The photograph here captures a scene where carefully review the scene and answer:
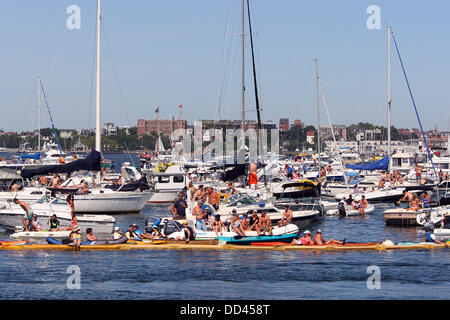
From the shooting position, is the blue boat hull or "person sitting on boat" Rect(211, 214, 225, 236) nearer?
the blue boat hull

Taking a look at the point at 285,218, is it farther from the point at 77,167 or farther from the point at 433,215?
the point at 77,167

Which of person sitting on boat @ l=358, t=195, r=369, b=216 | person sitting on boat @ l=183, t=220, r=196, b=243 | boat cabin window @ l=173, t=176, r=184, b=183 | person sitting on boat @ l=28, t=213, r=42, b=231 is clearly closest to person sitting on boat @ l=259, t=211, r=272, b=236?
person sitting on boat @ l=183, t=220, r=196, b=243

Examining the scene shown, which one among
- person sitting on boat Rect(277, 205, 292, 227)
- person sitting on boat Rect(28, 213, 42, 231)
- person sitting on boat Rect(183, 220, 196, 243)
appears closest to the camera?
person sitting on boat Rect(183, 220, 196, 243)

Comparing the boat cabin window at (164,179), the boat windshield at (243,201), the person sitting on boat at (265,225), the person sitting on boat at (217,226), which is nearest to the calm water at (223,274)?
the person sitting on boat at (217,226)

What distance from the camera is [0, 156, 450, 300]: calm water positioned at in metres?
27.3

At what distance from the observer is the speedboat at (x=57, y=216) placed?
40812mm

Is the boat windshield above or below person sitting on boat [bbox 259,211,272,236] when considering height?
above

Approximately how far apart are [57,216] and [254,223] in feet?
38.4

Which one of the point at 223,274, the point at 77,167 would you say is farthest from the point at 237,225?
the point at 77,167

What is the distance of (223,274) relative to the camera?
30.4 m

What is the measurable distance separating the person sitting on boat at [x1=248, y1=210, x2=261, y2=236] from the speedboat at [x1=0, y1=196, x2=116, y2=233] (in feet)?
26.9

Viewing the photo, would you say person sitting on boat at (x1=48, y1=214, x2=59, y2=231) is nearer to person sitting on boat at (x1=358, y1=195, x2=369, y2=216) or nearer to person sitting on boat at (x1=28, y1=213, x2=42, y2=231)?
person sitting on boat at (x1=28, y1=213, x2=42, y2=231)

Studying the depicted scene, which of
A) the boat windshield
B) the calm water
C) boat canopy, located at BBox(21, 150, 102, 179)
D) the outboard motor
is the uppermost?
boat canopy, located at BBox(21, 150, 102, 179)
